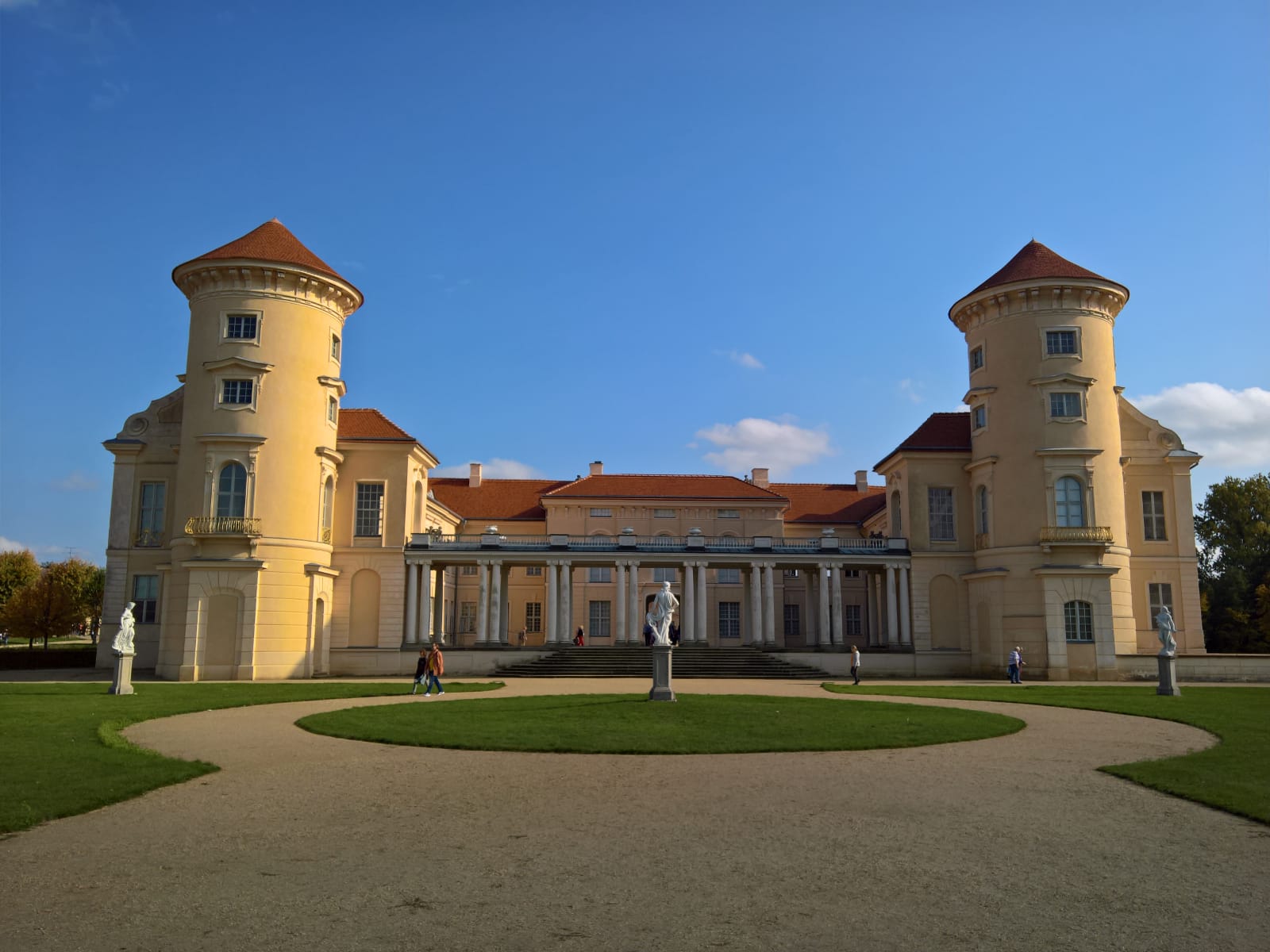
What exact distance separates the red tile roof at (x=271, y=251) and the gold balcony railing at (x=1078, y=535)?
3125 centimetres

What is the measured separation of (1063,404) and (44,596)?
203ft

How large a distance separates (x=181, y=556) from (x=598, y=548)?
58.6ft

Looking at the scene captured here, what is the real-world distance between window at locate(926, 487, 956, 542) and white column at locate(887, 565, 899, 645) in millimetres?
2522

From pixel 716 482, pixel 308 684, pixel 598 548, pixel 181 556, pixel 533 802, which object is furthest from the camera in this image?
pixel 716 482

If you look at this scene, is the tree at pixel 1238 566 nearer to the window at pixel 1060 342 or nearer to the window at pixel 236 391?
the window at pixel 1060 342

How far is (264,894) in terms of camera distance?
7.31 metres

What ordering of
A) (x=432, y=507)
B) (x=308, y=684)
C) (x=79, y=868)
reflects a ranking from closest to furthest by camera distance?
(x=79, y=868)
(x=308, y=684)
(x=432, y=507)

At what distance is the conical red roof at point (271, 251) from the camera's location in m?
39.3

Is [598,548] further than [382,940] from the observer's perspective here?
Yes

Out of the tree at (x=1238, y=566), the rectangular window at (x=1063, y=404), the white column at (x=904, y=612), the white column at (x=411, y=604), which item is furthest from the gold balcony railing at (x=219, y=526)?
the tree at (x=1238, y=566)

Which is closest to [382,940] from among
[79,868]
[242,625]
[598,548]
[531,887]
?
[531,887]

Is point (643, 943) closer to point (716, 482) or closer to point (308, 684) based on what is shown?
point (308, 684)

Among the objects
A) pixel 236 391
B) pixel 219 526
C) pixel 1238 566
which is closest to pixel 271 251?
pixel 236 391

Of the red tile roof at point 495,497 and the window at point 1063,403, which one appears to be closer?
the window at point 1063,403
